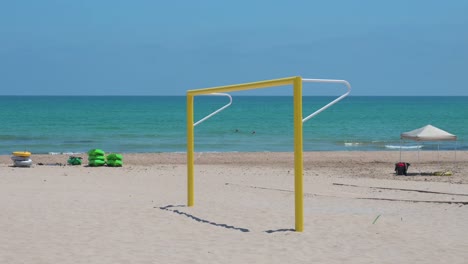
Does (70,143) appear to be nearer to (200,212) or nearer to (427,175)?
(427,175)

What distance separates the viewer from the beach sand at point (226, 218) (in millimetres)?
7328

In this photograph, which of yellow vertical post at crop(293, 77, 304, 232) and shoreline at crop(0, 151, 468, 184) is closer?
yellow vertical post at crop(293, 77, 304, 232)

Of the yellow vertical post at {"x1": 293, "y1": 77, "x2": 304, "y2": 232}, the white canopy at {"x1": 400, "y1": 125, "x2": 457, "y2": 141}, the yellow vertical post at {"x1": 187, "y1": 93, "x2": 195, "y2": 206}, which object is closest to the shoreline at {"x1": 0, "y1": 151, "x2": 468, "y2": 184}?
the white canopy at {"x1": 400, "y1": 125, "x2": 457, "y2": 141}

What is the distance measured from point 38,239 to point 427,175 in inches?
492

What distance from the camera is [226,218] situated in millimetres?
9859

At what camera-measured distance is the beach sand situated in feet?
24.0

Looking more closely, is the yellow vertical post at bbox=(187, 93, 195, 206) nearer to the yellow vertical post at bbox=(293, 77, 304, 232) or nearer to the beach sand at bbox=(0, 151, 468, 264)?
the beach sand at bbox=(0, 151, 468, 264)

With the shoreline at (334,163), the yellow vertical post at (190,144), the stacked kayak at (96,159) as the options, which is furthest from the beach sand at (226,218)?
the stacked kayak at (96,159)

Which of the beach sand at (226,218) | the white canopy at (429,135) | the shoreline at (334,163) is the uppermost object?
the white canopy at (429,135)

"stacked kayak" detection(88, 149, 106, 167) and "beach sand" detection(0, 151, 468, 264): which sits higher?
"stacked kayak" detection(88, 149, 106, 167)

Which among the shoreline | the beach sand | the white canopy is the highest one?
the white canopy

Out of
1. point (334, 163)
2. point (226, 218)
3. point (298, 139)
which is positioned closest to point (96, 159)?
point (334, 163)

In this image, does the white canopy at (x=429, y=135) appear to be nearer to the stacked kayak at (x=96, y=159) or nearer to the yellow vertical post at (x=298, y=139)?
the stacked kayak at (x=96, y=159)

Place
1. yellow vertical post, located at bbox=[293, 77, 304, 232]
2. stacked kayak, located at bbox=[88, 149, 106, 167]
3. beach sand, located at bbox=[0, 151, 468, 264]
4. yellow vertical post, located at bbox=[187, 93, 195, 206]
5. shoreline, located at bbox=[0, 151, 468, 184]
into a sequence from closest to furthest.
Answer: beach sand, located at bbox=[0, 151, 468, 264]
yellow vertical post, located at bbox=[293, 77, 304, 232]
yellow vertical post, located at bbox=[187, 93, 195, 206]
shoreline, located at bbox=[0, 151, 468, 184]
stacked kayak, located at bbox=[88, 149, 106, 167]
